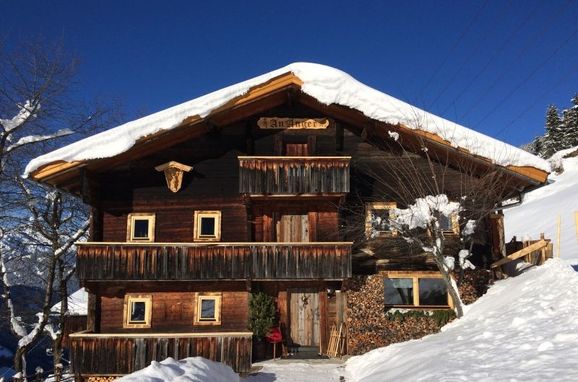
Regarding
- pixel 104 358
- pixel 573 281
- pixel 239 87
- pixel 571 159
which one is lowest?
pixel 104 358

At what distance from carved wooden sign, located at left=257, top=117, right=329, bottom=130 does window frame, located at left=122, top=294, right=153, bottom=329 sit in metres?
7.53

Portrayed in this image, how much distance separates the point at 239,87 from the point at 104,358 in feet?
32.0

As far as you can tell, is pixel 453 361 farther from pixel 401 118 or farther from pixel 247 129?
pixel 247 129

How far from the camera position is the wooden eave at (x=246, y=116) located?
1709cm

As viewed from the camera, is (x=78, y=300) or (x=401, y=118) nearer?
(x=401, y=118)

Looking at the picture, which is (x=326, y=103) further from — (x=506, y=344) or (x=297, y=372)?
(x=506, y=344)

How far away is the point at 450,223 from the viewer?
1906cm

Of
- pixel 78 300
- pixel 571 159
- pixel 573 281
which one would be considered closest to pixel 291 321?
pixel 573 281

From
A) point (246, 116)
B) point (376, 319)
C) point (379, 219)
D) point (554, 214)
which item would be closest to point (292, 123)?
point (246, 116)

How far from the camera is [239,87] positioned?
1745 centimetres

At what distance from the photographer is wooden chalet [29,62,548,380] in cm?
1717

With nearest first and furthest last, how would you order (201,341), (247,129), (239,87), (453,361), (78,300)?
(453,361), (201,341), (239,87), (247,129), (78,300)

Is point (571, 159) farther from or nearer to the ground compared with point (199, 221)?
farther from the ground

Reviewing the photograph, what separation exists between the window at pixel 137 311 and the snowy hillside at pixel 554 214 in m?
20.6
